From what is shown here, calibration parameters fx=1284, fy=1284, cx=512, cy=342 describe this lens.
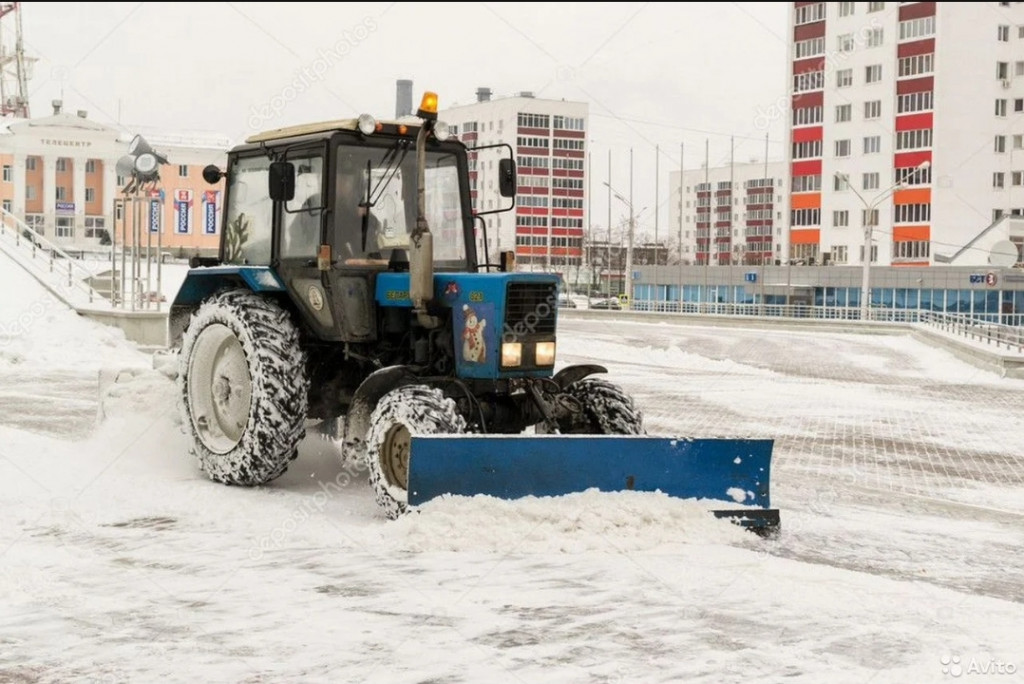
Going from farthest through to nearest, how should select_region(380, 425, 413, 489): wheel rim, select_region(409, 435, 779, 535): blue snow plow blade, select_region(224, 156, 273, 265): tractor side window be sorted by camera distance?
1. select_region(224, 156, 273, 265): tractor side window
2. select_region(380, 425, 413, 489): wheel rim
3. select_region(409, 435, 779, 535): blue snow plow blade

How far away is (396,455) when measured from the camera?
Result: 8258 mm

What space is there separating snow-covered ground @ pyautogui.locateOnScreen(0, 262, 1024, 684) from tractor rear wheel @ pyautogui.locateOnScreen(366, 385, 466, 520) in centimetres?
28

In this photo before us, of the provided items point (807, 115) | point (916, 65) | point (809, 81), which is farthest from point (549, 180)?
point (916, 65)

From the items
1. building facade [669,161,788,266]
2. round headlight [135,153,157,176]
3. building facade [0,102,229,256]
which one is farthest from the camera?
building facade [669,161,788,266]

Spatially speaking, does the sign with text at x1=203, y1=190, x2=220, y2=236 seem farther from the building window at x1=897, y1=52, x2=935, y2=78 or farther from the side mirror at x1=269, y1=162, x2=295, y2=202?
the side mirror at x1=269, y1=162, x2=295, y2=202

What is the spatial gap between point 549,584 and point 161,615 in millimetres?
1990

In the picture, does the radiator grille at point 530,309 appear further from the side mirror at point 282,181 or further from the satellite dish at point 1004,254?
the satellite dish at point 1004,254

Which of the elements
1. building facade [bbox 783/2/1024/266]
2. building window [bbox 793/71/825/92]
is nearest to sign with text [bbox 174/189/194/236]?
building facade [bbox 783/2/1024/266]

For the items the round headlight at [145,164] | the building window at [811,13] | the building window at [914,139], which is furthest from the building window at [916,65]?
the round headlight at [145,164]

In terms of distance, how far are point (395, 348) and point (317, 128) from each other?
174 cm

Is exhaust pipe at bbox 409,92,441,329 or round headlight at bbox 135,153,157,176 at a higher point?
round headlight at bbox 135,153,157,176

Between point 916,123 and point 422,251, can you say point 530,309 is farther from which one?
point 916,123

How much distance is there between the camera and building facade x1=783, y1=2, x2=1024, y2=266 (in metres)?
78.0

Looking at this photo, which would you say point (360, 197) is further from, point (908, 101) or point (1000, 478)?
point (908, 101)
